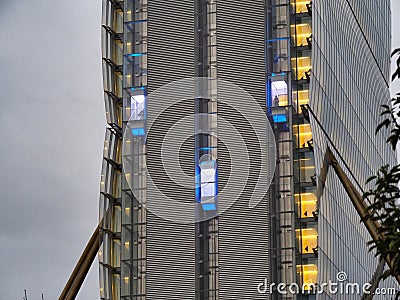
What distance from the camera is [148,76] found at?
209ft

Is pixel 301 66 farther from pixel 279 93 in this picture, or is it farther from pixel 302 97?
pixel 279 93

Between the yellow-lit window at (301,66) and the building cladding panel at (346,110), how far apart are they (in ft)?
2.18

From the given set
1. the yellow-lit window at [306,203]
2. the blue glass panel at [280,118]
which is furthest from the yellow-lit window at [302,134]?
the yellow-lit window at [306,203]

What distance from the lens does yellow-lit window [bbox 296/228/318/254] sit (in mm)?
59125

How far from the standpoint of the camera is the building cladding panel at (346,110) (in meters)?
60.7

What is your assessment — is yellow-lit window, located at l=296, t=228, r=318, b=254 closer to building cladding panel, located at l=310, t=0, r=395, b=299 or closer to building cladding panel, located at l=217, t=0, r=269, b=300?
building cladding panel, located at l=310, t=0, r=395, b=299

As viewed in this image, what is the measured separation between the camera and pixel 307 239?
195ft

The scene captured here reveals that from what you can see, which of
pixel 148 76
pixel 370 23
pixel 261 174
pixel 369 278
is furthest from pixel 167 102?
pixel 370 23

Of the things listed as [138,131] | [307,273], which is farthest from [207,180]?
[307,273]

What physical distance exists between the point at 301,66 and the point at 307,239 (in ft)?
31.6

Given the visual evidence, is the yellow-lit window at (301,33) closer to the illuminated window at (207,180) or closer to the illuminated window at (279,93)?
the illuminated window at (279,93)

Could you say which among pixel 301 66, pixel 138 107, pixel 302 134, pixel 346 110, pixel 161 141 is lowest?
pixel 302 134

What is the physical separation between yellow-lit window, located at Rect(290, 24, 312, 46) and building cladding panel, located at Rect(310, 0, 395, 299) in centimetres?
63

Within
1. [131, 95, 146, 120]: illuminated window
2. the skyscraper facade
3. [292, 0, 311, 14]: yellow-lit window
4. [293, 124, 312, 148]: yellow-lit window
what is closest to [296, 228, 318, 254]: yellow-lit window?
the skyscraper facade
